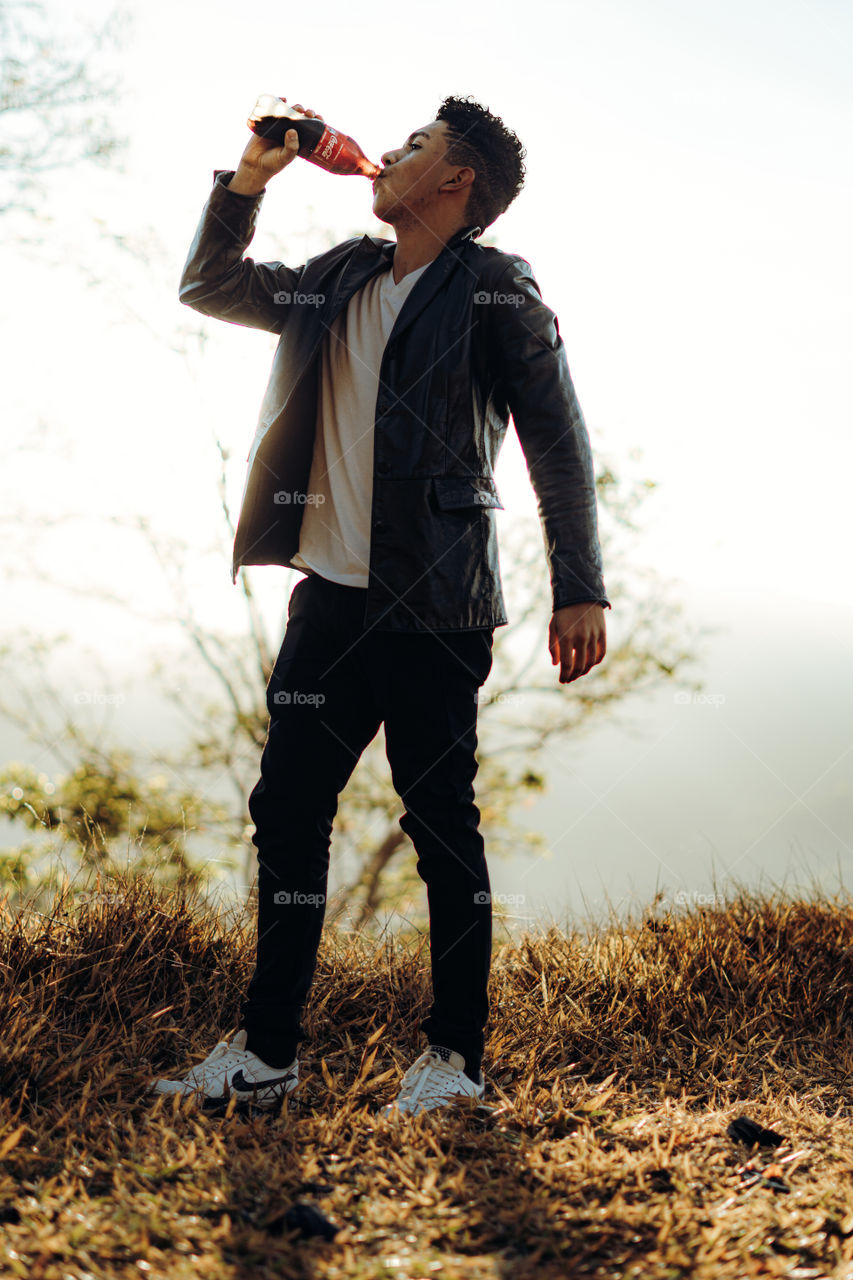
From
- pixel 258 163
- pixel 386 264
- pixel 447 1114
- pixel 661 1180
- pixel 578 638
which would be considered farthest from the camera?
pixel 386 264

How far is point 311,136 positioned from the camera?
94.6 inches

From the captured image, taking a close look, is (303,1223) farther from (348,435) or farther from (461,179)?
(461,179)

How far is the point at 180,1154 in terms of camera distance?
1.58 metres

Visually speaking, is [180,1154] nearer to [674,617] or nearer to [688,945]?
[688,945]

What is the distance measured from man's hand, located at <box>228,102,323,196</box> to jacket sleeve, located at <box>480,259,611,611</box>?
2.15 feet

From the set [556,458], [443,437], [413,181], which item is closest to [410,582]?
[443,437]

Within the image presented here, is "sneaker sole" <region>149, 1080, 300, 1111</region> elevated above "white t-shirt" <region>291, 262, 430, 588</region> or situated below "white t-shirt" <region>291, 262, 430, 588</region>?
below

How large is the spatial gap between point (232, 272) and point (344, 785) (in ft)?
4.41

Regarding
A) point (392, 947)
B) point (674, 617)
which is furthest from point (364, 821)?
point (392, 947)

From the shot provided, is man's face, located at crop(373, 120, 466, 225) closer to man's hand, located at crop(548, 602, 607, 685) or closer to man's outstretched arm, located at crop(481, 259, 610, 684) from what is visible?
man's outstretched arm, located at crop(481, 259, 610, 684)

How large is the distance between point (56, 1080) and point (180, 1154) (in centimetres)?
45

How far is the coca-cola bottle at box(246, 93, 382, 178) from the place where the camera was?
2.22m

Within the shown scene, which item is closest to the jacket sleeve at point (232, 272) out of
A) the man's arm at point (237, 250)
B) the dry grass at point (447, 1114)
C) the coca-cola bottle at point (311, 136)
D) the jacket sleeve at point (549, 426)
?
the man's arm at point (237, 250)

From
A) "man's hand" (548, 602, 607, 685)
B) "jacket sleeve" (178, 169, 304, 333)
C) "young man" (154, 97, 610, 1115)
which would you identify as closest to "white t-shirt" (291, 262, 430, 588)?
"young man" (154, 97, 610, 1115)
